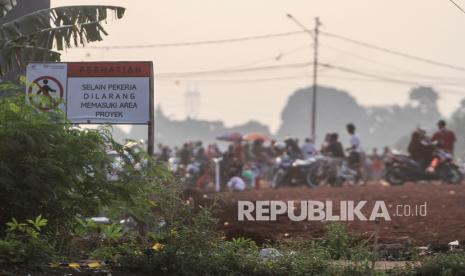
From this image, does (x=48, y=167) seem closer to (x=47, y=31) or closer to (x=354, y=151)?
(x=47, y=31)

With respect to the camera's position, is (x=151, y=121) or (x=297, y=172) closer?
(x=151, y=121)

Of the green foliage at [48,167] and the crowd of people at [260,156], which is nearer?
the green foliage at [48,167]

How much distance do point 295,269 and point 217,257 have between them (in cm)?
74

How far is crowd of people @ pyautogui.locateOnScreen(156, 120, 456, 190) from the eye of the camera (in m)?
24.1

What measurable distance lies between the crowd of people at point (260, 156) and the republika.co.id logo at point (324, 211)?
7934 mm

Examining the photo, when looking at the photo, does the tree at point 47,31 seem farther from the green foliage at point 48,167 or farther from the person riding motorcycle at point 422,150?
the person riding motorcycle at point 422,150

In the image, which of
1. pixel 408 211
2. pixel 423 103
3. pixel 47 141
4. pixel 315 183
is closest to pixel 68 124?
pixel 47 141

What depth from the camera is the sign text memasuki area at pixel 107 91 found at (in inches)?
444

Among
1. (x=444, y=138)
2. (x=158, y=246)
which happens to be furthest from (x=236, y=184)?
(x=158, y=246)

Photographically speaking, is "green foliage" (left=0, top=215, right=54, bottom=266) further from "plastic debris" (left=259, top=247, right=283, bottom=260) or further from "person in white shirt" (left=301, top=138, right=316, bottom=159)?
"person in white shirt" (left=301, top=138, right=316, bottom=159)

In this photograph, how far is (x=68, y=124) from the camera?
363 inches

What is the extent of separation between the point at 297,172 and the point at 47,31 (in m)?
13.1

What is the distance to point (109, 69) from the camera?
11445 millimetres

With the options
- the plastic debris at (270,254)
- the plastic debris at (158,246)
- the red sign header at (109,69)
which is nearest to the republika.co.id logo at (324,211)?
the red sign header at (109,69)
